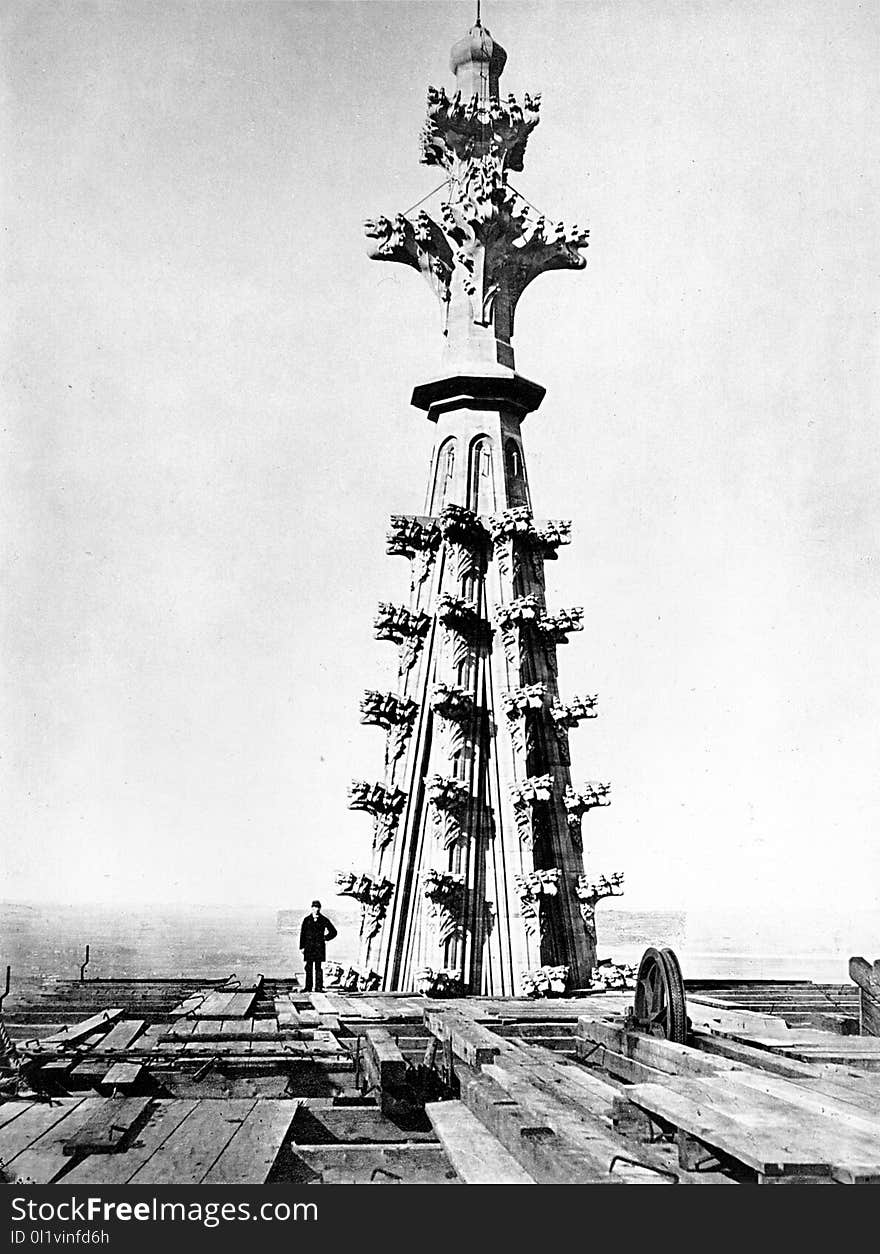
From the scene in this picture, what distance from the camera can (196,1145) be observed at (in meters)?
8.24

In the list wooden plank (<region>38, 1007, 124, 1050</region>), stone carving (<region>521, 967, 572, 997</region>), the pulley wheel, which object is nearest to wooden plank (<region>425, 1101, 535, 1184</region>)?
the pulley wheel

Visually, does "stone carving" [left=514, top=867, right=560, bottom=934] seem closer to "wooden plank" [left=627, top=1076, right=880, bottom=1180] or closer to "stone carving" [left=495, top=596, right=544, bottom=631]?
"stone carving" [left=495, top=596, right=544, bottom=631]

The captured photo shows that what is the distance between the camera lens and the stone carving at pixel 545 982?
19516 millimetres

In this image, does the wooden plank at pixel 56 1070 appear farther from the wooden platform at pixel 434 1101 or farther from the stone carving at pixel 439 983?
the stone carving at pixel 439 983

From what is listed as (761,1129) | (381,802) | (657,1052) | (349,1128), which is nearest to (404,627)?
(381,802)

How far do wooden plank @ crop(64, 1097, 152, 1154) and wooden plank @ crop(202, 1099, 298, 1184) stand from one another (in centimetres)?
80

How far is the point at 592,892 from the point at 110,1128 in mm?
13265

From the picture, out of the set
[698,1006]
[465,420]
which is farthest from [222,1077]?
[465,420]

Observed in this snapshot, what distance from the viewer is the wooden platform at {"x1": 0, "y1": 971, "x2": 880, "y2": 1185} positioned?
7.23 meters

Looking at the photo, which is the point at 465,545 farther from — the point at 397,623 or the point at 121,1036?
the point at 121,1036

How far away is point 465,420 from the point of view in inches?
931
